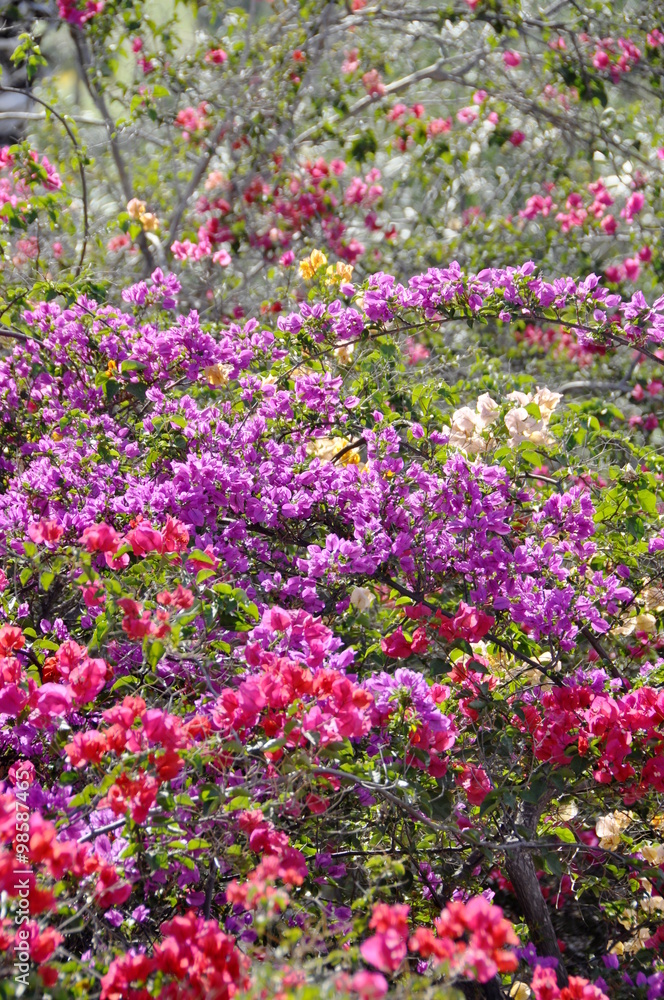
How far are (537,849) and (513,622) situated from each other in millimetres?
483

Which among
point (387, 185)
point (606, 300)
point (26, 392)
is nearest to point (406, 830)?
point (606, 300)

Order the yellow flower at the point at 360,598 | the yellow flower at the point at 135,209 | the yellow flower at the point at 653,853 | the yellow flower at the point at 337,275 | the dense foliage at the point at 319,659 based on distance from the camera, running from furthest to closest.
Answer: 1. the yellow flower at the point at 135,209
2. the yellow flower at the point at 337,275
3. the yellow flower at the point at 360,598
4. the yellow flower at the point at 653,853
5. the dense foliage at the point at 319,659

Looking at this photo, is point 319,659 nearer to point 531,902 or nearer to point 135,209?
point 531,902

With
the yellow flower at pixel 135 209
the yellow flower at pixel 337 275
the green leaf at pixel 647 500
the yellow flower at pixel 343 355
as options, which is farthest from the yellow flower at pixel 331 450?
the yellow flower at pixel 135 209

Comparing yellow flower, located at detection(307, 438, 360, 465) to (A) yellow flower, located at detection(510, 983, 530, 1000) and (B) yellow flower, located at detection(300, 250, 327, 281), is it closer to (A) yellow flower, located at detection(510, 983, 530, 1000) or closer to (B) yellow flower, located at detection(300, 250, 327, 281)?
(B) yellow flower, located at detection(300, 250, 327, 281)

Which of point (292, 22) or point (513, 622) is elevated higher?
point (292, 22)

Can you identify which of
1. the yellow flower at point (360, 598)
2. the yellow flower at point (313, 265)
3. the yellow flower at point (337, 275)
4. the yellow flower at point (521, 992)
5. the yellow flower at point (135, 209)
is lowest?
the yellow flower at point (521, 992)

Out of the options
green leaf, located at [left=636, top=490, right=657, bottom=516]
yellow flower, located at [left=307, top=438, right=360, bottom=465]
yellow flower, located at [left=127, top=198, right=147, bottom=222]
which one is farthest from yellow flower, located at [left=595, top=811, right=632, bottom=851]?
yellow flower, located at [left=127, top=198, right=147, bottom=222]

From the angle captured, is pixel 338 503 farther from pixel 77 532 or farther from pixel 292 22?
pixel 292 22

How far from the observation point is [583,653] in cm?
242

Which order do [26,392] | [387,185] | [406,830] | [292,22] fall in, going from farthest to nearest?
[387,185] → [292,22] → [26,392] → [406,830]
